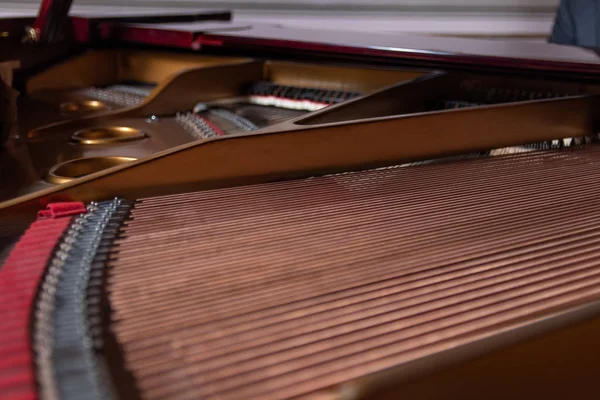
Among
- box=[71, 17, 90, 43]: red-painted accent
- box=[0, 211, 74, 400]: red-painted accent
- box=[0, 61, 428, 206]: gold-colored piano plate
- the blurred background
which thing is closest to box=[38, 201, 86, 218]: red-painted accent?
box=[0, 211, 74, 400]: red-painted accent

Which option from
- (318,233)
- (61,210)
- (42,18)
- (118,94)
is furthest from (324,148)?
(42,18)

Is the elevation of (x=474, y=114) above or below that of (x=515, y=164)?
above

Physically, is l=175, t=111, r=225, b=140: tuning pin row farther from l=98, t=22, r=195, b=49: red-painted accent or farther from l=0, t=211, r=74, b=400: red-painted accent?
l=0, t=211, r=74, b=400: red-painted accent

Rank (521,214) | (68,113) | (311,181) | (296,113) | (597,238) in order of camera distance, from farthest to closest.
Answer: (68,113)
(296,113)
(311,181)
(521,214)
(597,238)

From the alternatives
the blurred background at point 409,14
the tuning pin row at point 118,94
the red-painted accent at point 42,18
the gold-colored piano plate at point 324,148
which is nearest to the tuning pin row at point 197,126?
the tuning pin row at point 118,94

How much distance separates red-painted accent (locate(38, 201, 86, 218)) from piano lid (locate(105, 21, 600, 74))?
956mm

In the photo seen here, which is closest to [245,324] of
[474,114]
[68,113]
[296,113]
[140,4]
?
[474,114]

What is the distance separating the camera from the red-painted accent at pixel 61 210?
37.2 inches

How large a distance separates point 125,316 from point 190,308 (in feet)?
0.24

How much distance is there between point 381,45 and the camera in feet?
5.39

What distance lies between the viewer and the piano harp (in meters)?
0.58

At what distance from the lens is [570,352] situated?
635 mm

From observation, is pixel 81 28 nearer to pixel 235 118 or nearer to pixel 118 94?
pixel 118 94

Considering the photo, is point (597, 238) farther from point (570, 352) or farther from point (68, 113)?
point (68, 113)
